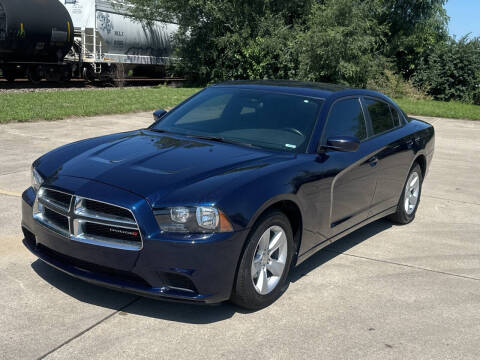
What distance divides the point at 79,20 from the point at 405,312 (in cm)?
2581

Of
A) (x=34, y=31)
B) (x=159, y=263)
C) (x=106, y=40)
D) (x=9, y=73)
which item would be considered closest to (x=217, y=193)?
(x=159, y=263)

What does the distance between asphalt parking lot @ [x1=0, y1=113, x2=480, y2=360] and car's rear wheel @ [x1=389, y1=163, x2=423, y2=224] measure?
45cm

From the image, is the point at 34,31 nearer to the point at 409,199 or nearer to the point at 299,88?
the point at 409,199

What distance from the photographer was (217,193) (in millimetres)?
3771

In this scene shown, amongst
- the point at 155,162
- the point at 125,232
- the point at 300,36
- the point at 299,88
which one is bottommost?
the point at 125,232

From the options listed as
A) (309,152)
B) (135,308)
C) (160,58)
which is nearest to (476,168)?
(309,152)

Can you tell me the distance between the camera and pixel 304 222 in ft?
14.7

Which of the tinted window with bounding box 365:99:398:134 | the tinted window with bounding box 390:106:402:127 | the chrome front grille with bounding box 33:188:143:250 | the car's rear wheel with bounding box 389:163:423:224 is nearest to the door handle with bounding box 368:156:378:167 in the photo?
the tinted window with bounding box 365:99:398:134

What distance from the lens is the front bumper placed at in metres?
3.62

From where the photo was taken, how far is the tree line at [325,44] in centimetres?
2647

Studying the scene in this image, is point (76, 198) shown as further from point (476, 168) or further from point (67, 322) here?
point (476, 168)

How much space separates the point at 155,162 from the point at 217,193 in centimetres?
70

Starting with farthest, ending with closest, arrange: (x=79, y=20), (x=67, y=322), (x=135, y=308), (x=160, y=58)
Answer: (x=160, y=58)
(x=79, y=20)
(x=135, y=308)
(x=67, y=322)

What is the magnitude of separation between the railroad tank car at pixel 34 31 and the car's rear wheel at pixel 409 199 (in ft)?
60.7
